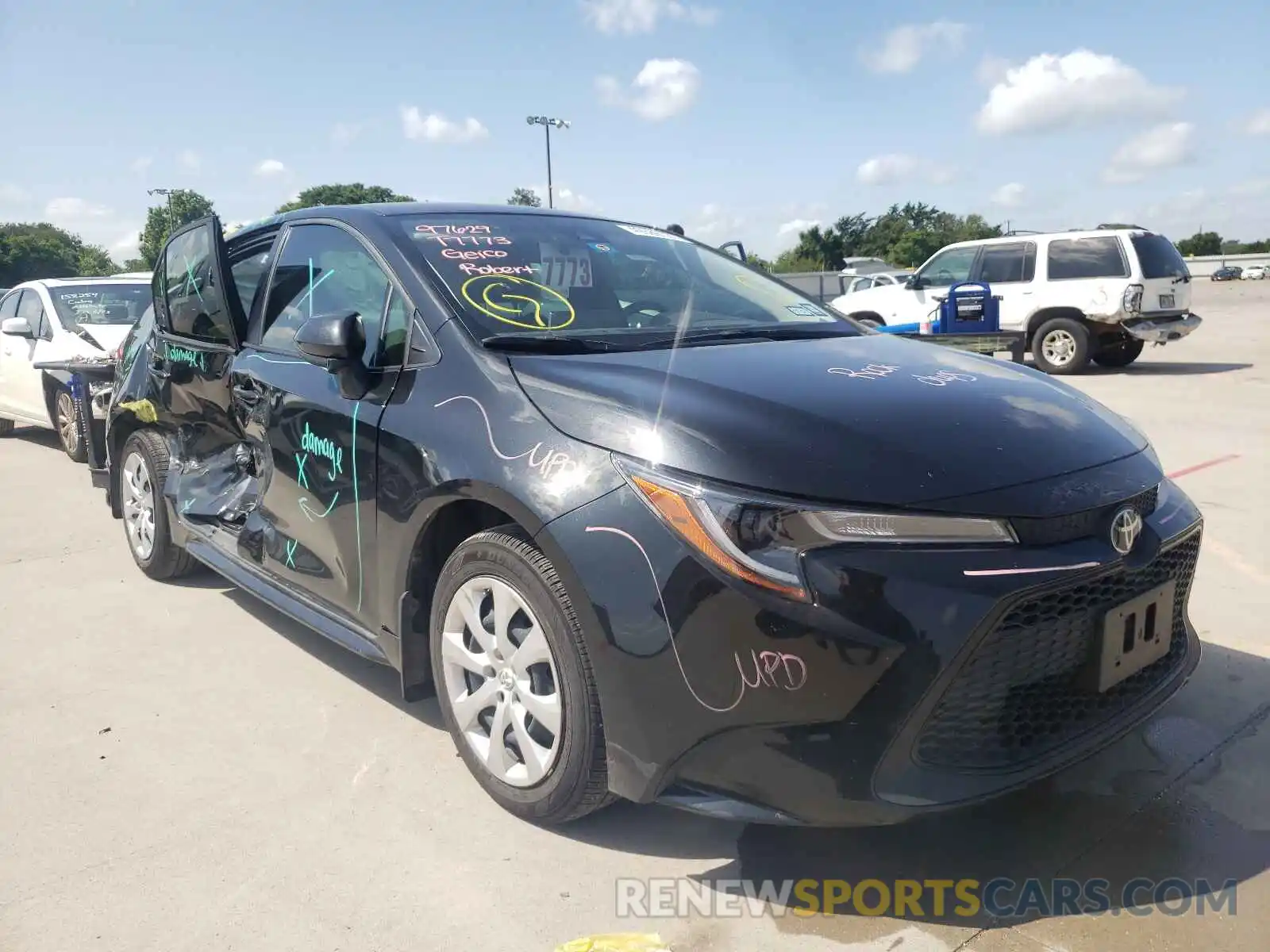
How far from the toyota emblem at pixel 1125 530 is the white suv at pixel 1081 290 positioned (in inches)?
429

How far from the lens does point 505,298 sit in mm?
2861

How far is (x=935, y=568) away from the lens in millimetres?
1941

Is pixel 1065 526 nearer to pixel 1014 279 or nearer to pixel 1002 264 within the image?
pixel 1014 279

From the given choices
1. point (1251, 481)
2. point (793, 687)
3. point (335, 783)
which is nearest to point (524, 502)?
point (793, 687)

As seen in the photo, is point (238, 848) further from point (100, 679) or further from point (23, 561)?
point (23, 561)

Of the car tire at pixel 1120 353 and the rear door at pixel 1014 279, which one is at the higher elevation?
the rear door at pixel 1014 279

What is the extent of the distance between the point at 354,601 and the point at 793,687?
1.57 metres

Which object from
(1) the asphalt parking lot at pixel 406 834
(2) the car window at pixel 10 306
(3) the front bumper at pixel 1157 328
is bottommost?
(1) the asphalt parking lot at pixel 406 834

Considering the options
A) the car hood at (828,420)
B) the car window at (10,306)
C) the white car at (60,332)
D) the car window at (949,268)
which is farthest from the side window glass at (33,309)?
the car window at (949,268)

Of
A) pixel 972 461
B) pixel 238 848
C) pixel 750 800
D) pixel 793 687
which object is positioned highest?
pixel 972 461

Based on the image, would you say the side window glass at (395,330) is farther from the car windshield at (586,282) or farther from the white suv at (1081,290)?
the white suv at (1081,290)

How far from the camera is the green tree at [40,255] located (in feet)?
247

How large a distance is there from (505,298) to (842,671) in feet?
5.01

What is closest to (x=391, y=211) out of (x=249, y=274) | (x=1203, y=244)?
(x=249, y=274)
